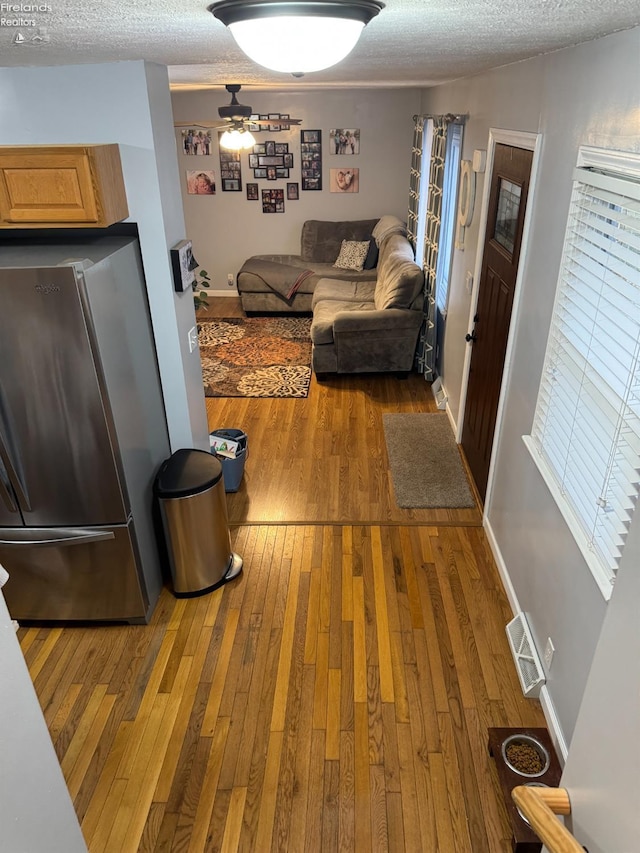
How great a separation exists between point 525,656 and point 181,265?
2.42m

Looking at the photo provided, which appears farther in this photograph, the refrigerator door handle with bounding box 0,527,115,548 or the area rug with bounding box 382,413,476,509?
the area rug with bounding box 382,413,476,509

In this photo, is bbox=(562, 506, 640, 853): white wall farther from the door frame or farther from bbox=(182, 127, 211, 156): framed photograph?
bbox=(182, 127, 211, 156): framed photograph

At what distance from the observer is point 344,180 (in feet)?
24.1

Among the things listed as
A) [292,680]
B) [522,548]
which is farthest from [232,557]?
[522,548]

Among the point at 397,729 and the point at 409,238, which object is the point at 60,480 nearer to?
the point at 397,729

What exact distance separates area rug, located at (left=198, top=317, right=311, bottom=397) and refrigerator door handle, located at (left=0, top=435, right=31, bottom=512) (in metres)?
2.73

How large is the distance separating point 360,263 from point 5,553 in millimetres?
5525

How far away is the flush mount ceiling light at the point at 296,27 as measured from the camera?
3.39ft

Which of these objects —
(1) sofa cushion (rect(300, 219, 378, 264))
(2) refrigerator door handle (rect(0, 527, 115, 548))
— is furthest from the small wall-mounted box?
(1) sofa cushion (rect(300, 219, 378, 264))

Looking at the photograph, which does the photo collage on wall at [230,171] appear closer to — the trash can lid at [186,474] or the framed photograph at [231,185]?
the framed photograph at [231,185]

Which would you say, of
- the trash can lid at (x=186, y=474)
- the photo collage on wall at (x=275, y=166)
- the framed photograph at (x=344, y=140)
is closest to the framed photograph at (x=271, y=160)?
the photo collage on wall at (x=275, y=166)

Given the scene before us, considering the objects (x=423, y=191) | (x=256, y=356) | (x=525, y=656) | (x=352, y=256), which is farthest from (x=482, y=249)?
(x=352, y=256)

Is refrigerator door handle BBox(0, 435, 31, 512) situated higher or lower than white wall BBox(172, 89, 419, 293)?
lower

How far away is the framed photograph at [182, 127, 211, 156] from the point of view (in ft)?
23.5
